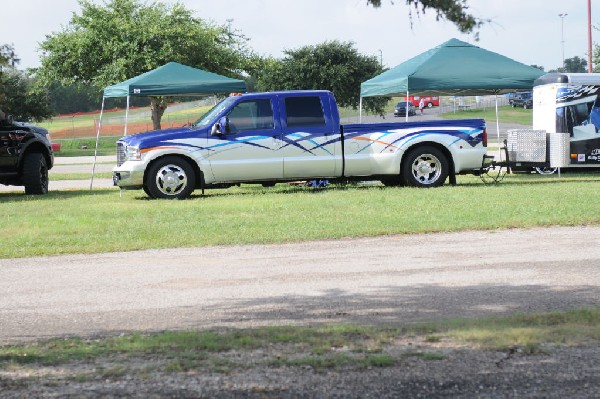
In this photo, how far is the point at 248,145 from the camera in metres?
17.8

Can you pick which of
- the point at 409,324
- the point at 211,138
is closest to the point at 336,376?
the point at 409,324

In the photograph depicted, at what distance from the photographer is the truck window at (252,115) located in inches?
707

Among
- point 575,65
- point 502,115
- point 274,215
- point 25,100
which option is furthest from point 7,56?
point 575,65

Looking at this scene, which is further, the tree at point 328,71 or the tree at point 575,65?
the tree at point 575,65

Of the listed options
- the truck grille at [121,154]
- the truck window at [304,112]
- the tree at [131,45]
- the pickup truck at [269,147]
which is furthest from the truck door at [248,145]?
the tree at [131,45]

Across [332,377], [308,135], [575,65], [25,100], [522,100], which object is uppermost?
→ [575,65]

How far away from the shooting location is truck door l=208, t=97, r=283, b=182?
58.4 ft

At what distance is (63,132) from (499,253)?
→ 7317 cm

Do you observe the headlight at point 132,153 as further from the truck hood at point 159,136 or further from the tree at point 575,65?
the tree at point 575,65

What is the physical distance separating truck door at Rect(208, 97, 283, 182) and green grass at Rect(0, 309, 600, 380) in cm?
1110

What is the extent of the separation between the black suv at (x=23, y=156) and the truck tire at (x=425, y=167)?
7.23m

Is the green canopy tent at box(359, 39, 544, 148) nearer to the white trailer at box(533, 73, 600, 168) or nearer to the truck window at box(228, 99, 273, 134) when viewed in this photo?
the white trailer at box(533, 73, 600, 168)

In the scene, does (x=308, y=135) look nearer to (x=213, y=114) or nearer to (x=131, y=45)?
(x=213, y=114)

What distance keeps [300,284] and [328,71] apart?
56.8 meters
